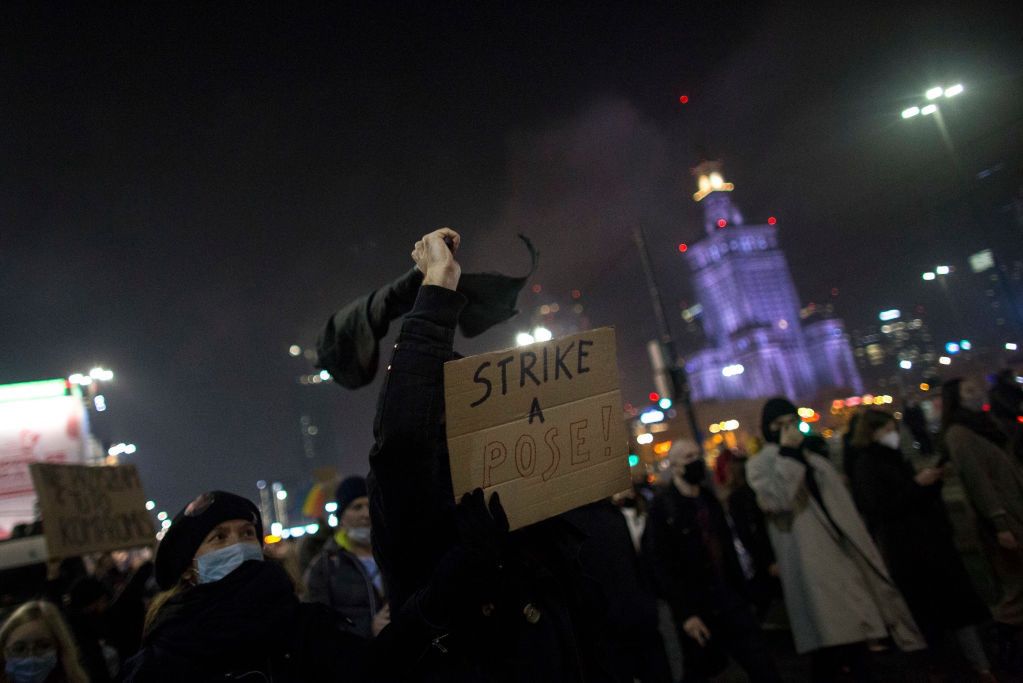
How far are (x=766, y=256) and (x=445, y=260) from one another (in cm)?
12335

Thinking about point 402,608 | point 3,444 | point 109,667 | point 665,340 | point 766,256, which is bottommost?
point 109,667

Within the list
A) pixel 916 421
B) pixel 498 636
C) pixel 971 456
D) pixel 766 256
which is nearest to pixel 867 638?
pixel 971 456

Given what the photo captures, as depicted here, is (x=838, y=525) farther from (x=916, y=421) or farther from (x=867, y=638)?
(x=916, y=421)

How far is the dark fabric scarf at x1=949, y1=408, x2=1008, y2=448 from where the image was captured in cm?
574

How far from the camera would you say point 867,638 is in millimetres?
4836

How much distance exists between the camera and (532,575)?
6.79 feet

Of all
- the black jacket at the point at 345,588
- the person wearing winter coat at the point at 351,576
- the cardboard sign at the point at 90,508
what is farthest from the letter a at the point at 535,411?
the cardboard sign at the point at 90,508

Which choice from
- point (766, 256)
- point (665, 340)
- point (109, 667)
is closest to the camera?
point (109, 667)

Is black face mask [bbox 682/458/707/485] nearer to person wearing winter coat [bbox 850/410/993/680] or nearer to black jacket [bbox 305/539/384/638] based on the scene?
person wearing winter coat [bbox 850/410/993/680]

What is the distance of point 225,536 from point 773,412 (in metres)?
4.64

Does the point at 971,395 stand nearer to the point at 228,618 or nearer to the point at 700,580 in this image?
the point at 700,580

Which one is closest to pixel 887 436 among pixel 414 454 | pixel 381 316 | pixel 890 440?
pixel 890 440

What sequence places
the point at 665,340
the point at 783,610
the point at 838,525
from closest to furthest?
the point at 838,525 → the point at 783,610 → the point at 665,340

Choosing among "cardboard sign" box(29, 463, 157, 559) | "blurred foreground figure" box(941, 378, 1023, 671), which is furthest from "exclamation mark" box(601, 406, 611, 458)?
"blurred foreground figure" box(941, 378, 1023, 671)
